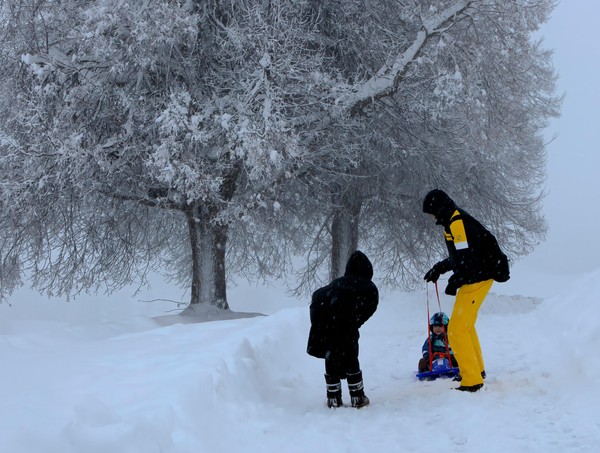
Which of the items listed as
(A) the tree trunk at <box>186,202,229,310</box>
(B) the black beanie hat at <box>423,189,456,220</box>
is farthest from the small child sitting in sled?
(A) the tree trunk at <box>186,202,229,310</box>

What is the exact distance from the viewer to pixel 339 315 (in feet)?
22.0

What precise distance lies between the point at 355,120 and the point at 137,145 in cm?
398

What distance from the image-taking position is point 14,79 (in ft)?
39.4

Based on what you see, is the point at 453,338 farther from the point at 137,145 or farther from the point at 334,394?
the point at 137,145

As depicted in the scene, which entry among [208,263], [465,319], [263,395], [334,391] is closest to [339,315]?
[334,391]

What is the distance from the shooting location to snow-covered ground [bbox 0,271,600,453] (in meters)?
4.45

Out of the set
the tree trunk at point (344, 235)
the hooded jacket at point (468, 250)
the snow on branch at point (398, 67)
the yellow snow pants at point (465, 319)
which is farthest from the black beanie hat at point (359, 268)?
the tree trunk at point (344, 235)

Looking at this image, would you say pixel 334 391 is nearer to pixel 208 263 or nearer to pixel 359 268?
pixel 359 268

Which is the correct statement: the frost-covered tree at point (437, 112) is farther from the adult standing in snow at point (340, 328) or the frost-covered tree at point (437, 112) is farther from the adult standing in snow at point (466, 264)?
the adult standing in snow at point (340, 328)

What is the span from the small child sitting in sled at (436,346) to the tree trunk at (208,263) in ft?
21.1

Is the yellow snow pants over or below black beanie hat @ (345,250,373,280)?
below

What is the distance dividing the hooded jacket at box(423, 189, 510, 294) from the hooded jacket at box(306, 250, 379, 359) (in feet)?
2.80

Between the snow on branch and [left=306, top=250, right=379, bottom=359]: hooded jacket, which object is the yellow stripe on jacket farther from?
the snow on branch

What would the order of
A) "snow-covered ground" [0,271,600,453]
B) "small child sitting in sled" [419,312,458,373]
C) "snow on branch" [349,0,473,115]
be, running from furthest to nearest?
1. "snow on branch" [349,0,473,115]
2. "small child sitting in sled" [419,312,458,373]
3. "snow-covered ground" [0,271,600,453]
